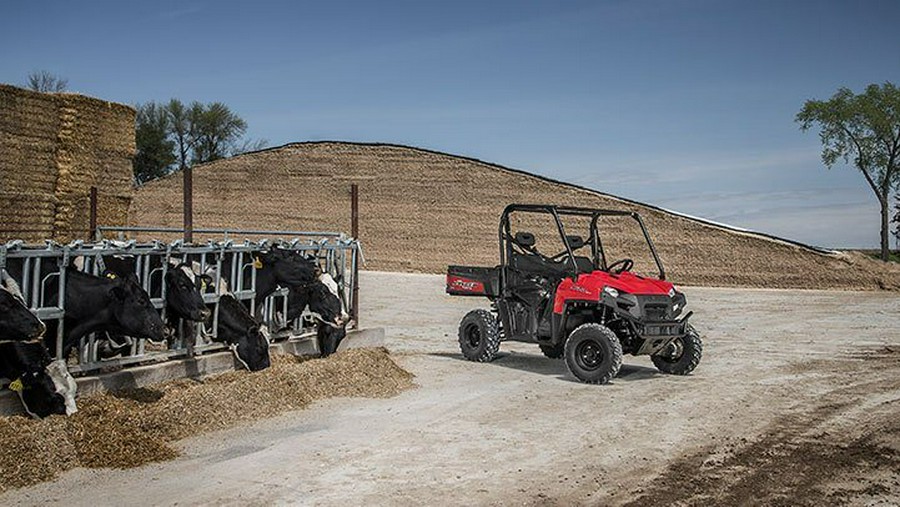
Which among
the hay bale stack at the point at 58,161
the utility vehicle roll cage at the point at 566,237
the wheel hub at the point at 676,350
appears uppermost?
the hay bale stack at the point at 58,161

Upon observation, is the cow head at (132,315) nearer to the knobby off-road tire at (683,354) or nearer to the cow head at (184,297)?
the cow head at (184,297)

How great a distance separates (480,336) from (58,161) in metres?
11.9

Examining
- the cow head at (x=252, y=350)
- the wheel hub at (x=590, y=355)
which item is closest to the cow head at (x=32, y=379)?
the cow head at (x=252, y=350)

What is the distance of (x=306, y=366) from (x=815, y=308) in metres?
19.2

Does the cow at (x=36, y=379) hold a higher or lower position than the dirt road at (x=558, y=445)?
higher

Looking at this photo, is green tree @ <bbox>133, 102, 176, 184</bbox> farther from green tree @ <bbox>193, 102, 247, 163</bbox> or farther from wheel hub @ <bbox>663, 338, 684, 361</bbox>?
wheel hub @ <bbox>663, 338, 684, 361</bbox>

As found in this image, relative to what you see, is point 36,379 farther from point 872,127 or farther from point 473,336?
point 872,127

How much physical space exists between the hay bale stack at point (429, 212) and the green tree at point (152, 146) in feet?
43.3

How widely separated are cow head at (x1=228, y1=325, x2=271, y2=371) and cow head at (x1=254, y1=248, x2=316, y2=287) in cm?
151

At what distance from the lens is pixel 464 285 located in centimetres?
1380

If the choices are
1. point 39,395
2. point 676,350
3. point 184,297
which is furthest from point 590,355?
point 39,395

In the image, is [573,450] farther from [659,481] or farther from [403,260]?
[403,260]

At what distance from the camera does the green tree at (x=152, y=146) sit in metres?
61.7

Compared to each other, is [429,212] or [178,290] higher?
[429,212]
